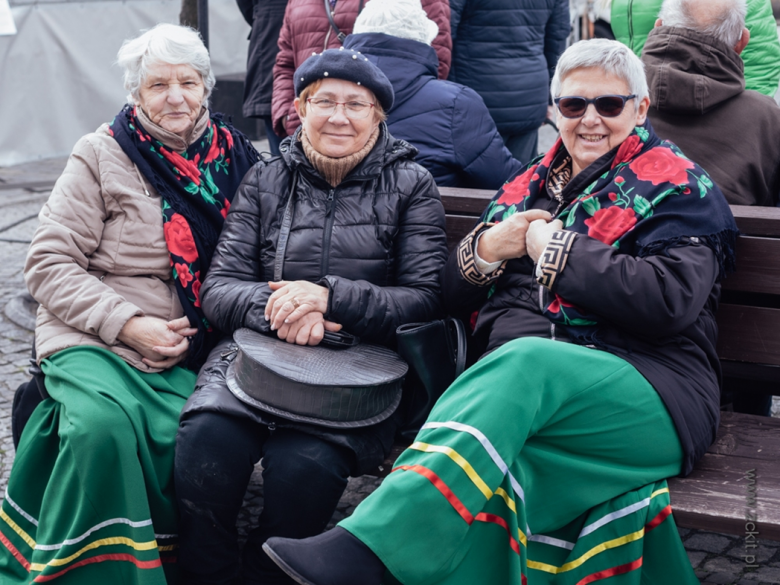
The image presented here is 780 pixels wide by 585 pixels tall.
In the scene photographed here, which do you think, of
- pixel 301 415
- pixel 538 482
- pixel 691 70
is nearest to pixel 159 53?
pixel 301 415

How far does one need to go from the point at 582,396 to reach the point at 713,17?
1.61m

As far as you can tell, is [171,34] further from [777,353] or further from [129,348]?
[777,353]

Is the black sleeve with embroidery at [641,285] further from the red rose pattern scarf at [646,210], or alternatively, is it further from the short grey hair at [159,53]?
the short grey hair at [159,53]

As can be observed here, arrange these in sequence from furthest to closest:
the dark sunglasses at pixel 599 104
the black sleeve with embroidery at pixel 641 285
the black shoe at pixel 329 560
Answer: the dark sunglasses at pixel 599 104, the black sleeve with embroidery at pixel 641 285, the black shoe at pixel 329 560

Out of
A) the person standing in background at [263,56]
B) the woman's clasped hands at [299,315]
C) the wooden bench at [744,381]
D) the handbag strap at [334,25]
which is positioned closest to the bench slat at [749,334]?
the wooden bench at [744,381]

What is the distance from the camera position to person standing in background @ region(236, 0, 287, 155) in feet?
18.1

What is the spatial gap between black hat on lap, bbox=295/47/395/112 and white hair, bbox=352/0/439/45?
0.53 metres

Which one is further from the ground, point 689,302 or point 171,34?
point 171,34

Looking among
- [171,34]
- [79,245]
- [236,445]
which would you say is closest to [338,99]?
[171,34]

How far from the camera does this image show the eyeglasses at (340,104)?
3.27 metres

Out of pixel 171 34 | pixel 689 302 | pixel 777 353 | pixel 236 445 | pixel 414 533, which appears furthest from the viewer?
pixel 171 34

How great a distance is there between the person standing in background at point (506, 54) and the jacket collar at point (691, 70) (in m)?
1.64

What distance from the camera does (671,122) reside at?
11.9 ft

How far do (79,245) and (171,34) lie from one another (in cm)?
84
